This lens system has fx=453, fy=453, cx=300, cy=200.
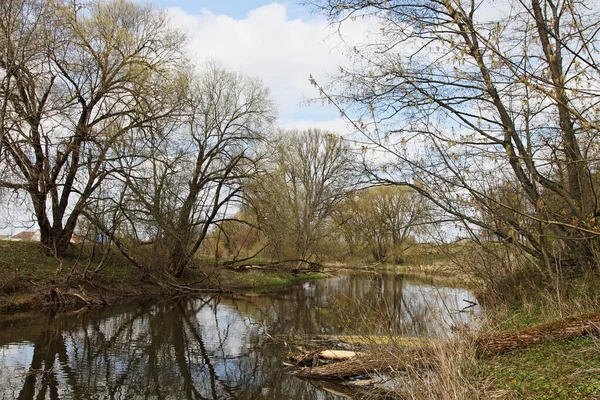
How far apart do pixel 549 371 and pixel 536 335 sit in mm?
1219

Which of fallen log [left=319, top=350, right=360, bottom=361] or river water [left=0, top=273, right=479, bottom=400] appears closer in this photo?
river water [left=0, top=273, right=479, bottom=400]

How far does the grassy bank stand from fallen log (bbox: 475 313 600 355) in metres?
12.6

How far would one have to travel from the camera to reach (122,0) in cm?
1806

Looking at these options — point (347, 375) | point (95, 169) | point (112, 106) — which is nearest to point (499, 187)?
point (347, 375)

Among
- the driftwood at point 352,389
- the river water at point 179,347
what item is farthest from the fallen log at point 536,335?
the driftwood at point 352,389

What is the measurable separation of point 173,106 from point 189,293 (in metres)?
8.37

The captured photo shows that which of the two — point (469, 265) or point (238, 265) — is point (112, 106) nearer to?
point (238, 265)

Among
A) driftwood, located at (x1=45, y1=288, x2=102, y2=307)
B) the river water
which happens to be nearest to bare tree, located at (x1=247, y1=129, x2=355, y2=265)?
the river water

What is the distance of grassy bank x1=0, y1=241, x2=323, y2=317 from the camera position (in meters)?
14.1

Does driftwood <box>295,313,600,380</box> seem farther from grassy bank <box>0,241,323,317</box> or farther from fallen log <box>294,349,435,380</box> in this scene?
grassy bank <box>0,241,323,317</box>

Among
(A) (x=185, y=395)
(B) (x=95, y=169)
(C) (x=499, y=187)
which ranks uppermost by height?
(B) (x=95, y=169)

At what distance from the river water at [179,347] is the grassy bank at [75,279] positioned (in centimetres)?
139

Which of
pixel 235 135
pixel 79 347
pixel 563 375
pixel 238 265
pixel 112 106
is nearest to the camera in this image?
pixel 563 375

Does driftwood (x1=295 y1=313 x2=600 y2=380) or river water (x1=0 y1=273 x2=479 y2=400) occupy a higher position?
driftwood (x1=295 y1=313 x2=600 y2=380)
